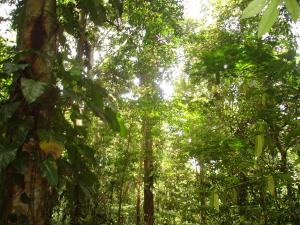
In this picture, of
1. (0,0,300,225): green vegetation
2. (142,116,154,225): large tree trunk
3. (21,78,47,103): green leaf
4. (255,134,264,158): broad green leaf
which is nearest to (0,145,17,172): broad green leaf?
(0,0,300,225): green vegetation

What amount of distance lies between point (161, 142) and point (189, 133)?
3389 mm

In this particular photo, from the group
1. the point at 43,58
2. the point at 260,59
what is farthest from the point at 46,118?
the point at 260,59

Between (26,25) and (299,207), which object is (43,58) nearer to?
(26,25)

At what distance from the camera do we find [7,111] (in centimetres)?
211

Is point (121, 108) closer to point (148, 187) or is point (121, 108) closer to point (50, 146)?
point (148, 187)

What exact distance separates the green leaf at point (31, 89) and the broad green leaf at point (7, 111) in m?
0.16

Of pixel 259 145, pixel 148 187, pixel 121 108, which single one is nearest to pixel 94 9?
pixel 259 145

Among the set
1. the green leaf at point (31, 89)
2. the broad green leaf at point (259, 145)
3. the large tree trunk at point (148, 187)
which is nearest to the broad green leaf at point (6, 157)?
the green leaf at point (31, 89)

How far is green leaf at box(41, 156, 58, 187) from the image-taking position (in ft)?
6.72

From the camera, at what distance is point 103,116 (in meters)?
2.61

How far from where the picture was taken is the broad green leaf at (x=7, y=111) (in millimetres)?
2092

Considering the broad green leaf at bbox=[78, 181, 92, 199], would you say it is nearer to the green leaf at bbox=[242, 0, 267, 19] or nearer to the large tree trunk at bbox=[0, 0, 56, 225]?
the large tree trunk at bbox=[0, 0, 56, 225]

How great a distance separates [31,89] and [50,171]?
0.50m

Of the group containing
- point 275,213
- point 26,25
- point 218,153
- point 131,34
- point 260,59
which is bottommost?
point 275,213
